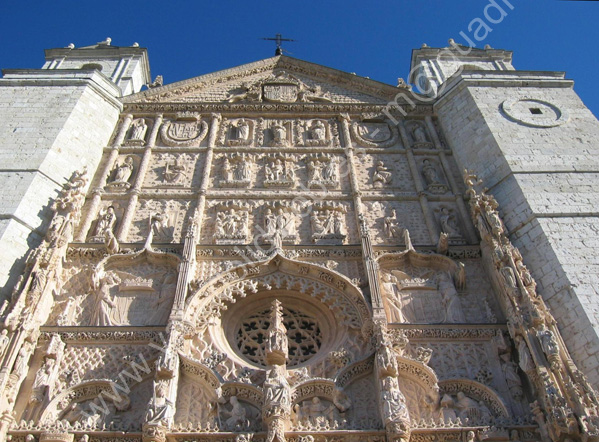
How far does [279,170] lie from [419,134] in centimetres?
323

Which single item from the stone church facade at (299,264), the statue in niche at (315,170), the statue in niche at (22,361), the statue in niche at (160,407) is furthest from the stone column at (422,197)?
the statue in niche at (22,361)

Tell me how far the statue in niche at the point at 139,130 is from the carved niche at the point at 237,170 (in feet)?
6.23

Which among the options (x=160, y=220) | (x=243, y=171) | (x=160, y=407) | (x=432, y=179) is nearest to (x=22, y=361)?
(x=160, y=407)

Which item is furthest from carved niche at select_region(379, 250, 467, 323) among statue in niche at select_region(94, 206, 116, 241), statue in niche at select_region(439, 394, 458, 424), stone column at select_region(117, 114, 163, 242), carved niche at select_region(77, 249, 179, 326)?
statue in niche at select_region(94, 206, 116, 241)

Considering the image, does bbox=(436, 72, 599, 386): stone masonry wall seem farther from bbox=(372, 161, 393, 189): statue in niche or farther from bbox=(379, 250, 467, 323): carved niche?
bbox=(372, 161, 393, 189): statue in niche

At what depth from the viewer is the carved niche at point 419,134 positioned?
12.3 meters

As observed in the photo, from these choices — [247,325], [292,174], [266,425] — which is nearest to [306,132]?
[292,174]

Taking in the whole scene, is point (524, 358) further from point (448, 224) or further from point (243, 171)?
point (243, 171)

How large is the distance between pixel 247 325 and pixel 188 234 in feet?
5.77

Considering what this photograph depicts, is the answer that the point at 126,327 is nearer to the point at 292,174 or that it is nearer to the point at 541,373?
the point at 292,174

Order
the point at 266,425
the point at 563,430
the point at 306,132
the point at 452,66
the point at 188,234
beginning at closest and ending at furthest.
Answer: the point at 563,430, the point at 266,425, the point at 188,234, the point at 306,132, the point at 452,66

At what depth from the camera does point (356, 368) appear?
309 inches

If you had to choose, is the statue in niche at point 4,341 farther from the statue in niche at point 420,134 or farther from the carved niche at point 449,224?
the statue in niche at point 420,134

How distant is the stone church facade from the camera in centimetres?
731
